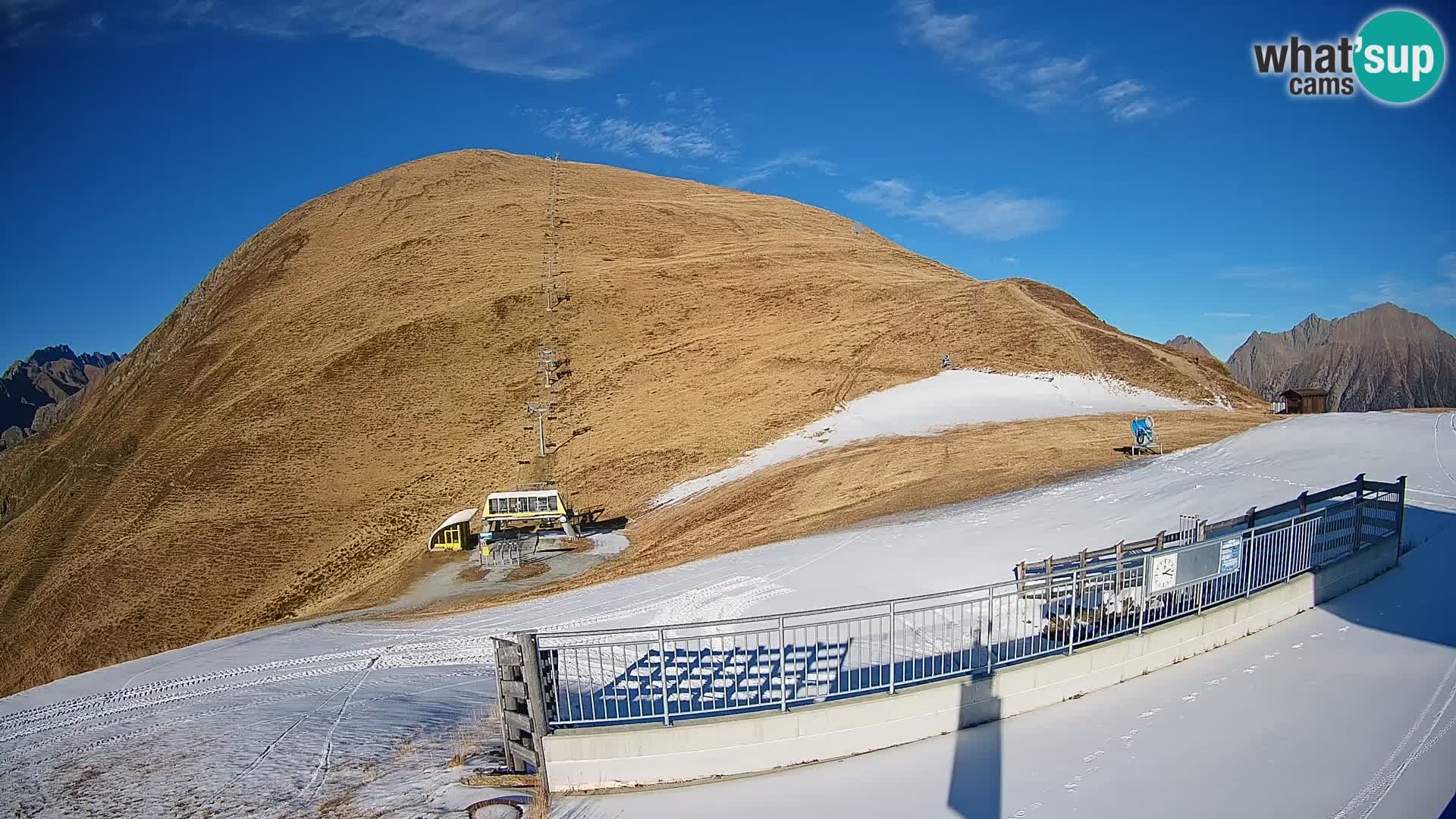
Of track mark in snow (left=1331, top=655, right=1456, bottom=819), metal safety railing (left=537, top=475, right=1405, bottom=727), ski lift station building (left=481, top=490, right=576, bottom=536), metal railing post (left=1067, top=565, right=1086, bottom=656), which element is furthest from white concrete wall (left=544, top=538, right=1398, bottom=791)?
ski lift station building (left=481, top=490, right=576, bottom=536)

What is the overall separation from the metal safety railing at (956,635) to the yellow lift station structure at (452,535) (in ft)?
66.9

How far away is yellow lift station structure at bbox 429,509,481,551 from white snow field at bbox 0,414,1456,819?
486 inches

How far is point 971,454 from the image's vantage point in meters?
27.8

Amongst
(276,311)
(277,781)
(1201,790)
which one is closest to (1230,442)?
(1201,790)

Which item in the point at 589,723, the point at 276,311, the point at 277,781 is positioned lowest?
the point at 277,781

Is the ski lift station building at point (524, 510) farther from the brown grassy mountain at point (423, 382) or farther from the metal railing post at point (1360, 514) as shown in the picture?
the metal railing post at point (1360, 514)

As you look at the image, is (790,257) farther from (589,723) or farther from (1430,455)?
(589,723)

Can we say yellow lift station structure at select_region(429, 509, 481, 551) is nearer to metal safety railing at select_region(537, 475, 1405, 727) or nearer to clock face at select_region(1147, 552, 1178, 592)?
metal safety railing at select_region(537, 475, 1405, 727)

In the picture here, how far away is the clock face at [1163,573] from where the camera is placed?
A: 31.6 ft

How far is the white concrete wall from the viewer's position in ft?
26.0

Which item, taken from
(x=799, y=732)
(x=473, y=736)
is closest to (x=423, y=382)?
(x=473, y=736)

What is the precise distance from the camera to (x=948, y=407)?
35.8 metres

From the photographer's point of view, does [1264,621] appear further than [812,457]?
No

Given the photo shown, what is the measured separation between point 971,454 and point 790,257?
114ft
